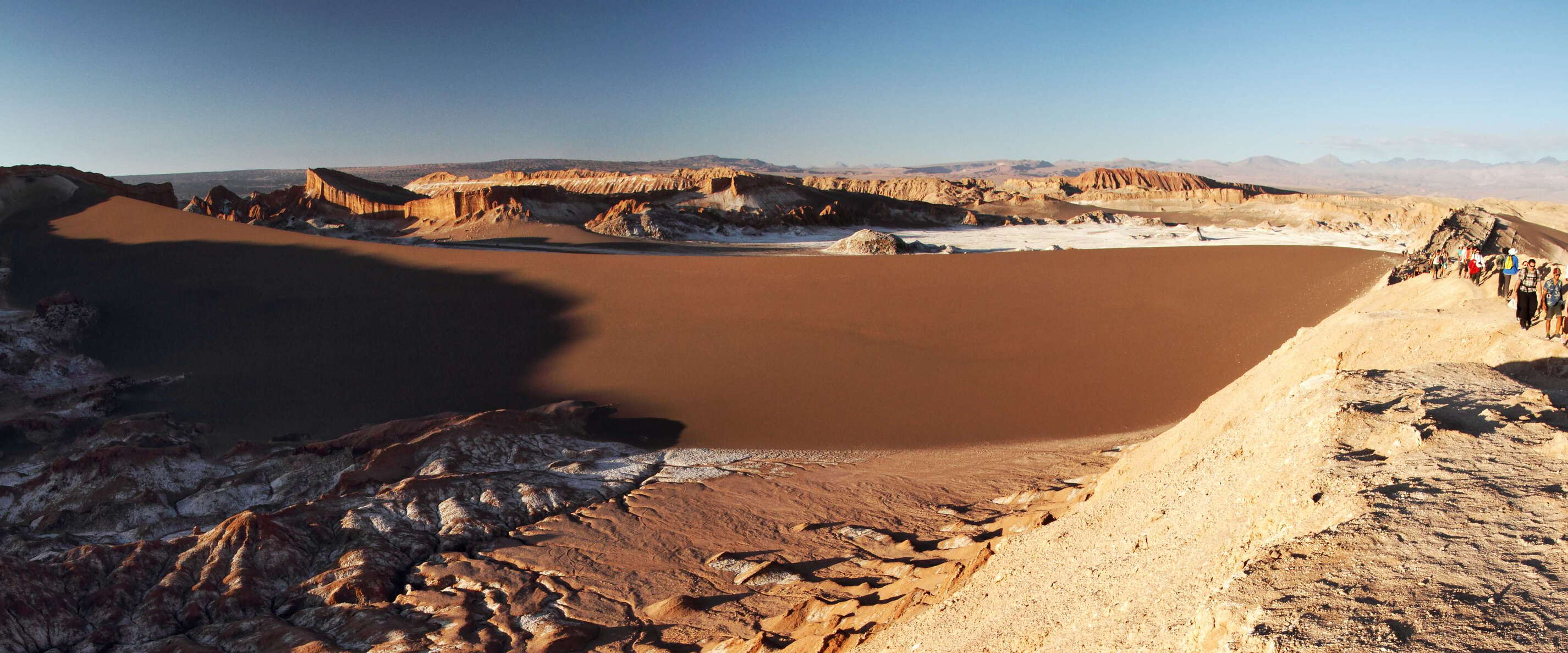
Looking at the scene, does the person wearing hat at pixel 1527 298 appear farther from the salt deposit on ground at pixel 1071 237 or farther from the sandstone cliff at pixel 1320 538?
the salt deposit on ground at pixel 1071 237

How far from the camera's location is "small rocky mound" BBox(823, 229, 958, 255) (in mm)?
28781

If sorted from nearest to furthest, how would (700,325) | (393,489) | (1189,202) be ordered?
1. (393,489)
2. (700,325)
3. (1189,202)

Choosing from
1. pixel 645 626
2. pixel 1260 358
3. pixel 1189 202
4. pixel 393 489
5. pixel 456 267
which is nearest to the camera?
pixel 645 626

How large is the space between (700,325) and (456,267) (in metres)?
6.40

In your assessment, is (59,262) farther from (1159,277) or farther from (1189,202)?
(1189,202)

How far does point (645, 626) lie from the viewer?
5.61m

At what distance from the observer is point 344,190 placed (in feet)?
123

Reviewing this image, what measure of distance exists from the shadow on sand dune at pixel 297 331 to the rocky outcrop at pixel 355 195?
15.7m

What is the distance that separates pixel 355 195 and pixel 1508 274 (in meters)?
39.1

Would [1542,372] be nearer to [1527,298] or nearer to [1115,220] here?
[1527,298]

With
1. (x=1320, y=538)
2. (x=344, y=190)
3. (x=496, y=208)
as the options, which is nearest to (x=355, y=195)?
(x=344, y=190)

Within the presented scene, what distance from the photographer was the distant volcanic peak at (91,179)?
22938mm

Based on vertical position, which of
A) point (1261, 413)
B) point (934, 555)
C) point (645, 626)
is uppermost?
point (1261, 413)

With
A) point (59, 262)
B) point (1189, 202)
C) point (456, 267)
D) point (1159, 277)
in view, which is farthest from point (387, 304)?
point (1189, 202)
